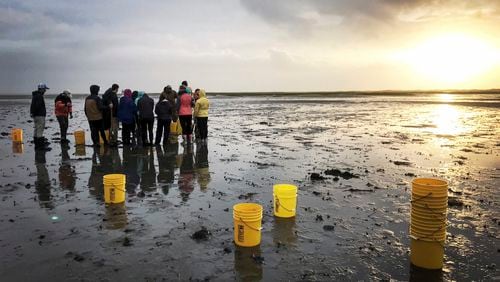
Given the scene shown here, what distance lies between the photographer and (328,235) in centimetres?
654

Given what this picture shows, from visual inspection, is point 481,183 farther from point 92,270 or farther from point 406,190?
point 92,270

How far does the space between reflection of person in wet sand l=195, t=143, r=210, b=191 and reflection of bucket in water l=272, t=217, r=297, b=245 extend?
9.77ft

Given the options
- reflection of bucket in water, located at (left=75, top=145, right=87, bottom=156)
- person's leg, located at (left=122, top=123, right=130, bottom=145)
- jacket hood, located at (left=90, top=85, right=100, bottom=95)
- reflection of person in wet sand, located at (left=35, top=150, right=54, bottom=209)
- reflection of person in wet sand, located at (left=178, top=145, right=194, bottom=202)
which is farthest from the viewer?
person's leg, located at (left=122, top=123, right=130, bottom=145)

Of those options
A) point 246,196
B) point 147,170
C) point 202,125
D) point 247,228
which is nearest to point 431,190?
point 247,228

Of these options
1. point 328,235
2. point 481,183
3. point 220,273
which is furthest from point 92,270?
point 481,183

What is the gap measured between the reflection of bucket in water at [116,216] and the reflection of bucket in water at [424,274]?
16.1 feet

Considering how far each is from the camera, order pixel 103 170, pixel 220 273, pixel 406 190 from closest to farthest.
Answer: pixel 220 273
pixel 406 190
pixel 103 170

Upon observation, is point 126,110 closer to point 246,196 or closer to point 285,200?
point 246,196

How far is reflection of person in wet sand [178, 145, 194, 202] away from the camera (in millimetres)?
9344

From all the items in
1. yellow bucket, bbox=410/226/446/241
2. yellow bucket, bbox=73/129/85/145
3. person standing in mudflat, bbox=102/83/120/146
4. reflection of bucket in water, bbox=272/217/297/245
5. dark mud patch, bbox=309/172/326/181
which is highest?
person standing in mudflat, bbox=102/83/120/146

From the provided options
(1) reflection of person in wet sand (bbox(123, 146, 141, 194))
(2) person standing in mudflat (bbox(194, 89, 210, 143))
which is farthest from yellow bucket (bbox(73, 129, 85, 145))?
(2) person standing in mudflat (bbox(194, 89, 210, 143))

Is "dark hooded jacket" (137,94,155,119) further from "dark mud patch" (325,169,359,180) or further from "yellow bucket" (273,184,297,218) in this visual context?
"yellow bucket" (273,184,297,218)

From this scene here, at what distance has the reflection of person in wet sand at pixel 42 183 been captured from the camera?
841 centimetres

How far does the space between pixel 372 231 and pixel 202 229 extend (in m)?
3.00
